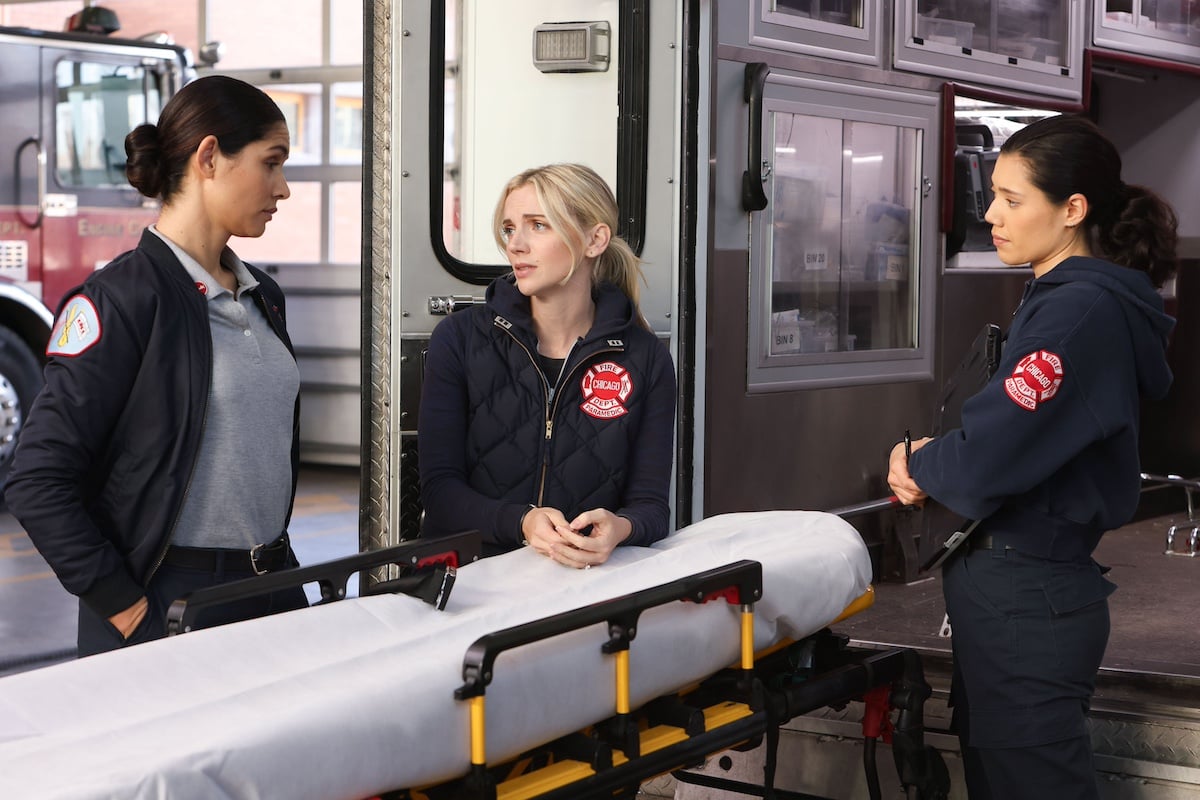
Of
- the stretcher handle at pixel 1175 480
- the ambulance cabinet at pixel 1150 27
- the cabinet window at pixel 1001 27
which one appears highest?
the ambulance cabinet at pixel 1150 27

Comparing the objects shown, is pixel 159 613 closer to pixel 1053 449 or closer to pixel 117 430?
pixel 117 430

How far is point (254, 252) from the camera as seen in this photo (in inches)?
397

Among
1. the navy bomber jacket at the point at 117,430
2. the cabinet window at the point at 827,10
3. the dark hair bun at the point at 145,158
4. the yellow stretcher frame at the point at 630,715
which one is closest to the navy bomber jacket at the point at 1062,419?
the yellow stretcher frame at the point at 630,715

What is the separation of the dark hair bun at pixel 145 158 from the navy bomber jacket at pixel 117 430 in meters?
0.11

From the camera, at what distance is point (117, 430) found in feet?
6.95

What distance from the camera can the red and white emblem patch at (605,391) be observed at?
2.64m

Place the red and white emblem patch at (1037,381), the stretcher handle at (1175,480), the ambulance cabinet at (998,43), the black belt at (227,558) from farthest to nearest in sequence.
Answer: the stretcher handle at (1175,480), the ambulance cabinet at (998,43), the red and white emblem patch at (1037,381), the black belt at (227,558)

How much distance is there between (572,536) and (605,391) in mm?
376

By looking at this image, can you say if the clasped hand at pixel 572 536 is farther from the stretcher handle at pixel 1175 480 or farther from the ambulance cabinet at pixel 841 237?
the stretcher handle at pixel 1175 480

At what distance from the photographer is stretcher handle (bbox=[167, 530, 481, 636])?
6.44 ft

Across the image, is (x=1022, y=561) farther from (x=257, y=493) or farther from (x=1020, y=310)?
(x=257, y=493)

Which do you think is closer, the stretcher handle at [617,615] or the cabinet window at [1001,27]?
the stretcher handle at [617,615]

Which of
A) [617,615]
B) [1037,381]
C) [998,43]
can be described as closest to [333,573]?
[617,615]

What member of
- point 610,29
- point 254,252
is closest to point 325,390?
point 254,252
